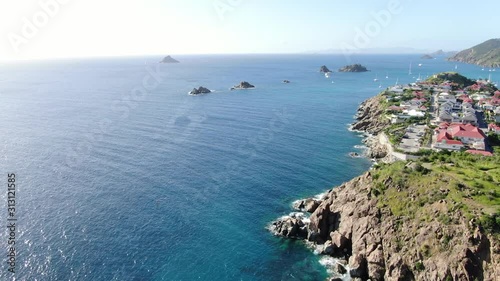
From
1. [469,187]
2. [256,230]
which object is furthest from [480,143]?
[256,230]

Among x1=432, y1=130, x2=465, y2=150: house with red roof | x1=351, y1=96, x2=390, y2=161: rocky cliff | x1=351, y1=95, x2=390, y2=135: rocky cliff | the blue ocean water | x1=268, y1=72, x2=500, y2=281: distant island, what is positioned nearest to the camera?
x1=268, y1=72, x2=500, y2=281: distant island

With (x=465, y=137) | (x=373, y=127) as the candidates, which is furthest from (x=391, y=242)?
(x=373, y=127)

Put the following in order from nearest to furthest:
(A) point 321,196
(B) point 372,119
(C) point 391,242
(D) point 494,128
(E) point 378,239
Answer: (C) point 391,242 < (E) point 378,239 < (A) point 321,196 < (D) point 494,128 < (B) point 372,119

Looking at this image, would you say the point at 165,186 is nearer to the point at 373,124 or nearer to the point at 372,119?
the point at 373,124

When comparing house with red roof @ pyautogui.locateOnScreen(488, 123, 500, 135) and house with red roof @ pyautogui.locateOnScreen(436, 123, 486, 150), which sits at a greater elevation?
house with red roof @ pyautogui.locateOnScreen(436, 123, 486, 150)

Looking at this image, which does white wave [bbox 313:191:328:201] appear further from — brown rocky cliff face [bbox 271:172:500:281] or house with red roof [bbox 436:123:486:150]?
house with red roof [bbox 436:123:486:150]

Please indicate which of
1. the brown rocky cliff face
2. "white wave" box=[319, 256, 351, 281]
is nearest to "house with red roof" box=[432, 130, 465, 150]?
the brown rocky cliff face
